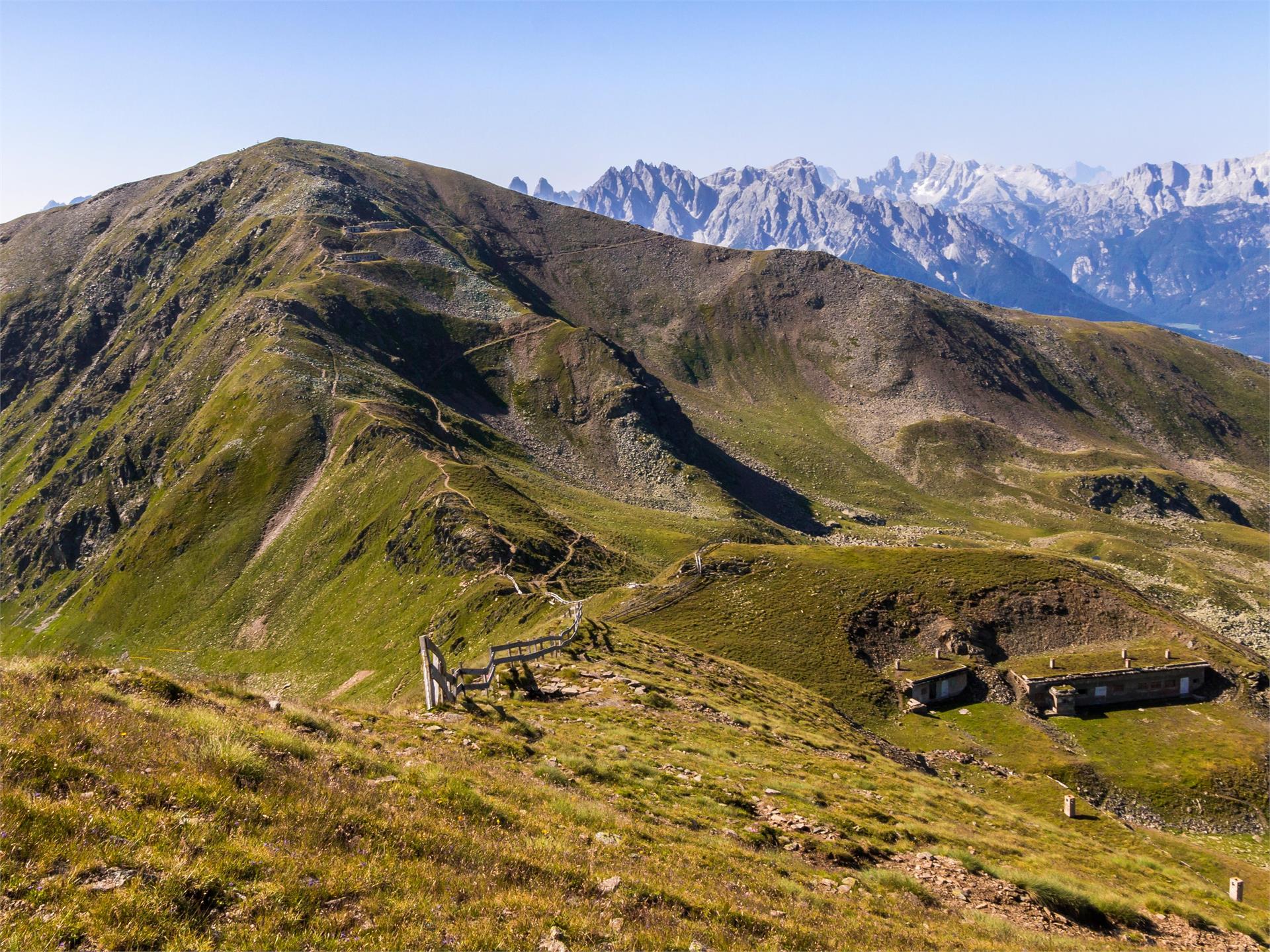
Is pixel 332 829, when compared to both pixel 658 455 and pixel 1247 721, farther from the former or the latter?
pixel 658 455

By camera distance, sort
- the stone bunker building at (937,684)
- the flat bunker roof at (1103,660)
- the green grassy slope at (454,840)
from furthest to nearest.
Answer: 1. the flat bunker roof at (1103,660)
2. the stone bunker building at (937,684)
3. the green grassy slope at (454,840)

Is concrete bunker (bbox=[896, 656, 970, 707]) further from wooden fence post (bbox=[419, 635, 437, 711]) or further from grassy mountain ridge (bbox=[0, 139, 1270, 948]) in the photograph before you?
wooden fence post (bbox=[419, 635, 437, 711])

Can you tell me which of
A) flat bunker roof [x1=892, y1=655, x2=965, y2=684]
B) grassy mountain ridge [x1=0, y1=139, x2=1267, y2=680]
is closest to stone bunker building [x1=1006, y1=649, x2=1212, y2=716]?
flat bunker roof [x1=892, y1=655, x2=965, y2=684]

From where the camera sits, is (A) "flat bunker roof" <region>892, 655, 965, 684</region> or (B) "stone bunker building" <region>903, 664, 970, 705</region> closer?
(B) "stone bunker building" <region>903, 664, 970, 705</region>

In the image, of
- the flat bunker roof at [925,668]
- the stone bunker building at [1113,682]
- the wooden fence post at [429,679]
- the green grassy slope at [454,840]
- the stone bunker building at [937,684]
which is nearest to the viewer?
the green grassy slope at [454,840]

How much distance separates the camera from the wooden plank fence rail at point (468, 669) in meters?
26.5

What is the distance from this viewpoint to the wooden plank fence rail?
26.5 m

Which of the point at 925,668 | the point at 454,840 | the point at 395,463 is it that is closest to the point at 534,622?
the point at 925,668

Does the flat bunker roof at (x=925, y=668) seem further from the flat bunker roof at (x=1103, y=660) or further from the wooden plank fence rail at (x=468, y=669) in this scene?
the wooden plank fence rail at (x=468, y=669)

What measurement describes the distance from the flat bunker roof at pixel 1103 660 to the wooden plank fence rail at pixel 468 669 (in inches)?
1529

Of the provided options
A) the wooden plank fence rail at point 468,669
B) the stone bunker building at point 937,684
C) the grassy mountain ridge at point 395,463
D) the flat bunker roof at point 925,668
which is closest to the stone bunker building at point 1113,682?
the stone bunker building at point 937,684

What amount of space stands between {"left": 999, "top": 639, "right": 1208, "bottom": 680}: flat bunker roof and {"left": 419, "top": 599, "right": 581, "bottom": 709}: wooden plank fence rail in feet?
127

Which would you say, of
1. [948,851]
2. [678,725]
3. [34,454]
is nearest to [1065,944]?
[948,851]

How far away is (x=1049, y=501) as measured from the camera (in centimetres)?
17675
